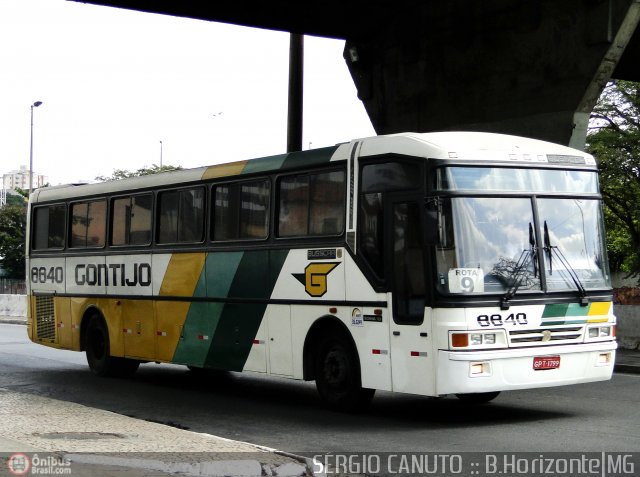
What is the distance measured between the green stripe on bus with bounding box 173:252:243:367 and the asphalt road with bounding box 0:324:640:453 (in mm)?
660

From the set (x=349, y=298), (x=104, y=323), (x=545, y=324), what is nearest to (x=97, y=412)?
(x=349, y=298)

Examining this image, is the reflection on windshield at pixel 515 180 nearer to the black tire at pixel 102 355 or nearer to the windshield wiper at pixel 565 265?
the windshield wiper at pixel 565 265

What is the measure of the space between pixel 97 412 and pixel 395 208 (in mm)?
4112

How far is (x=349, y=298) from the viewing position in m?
12.3

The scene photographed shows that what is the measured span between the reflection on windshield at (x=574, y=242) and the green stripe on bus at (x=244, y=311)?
3.55m

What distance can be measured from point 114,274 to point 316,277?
5681mm

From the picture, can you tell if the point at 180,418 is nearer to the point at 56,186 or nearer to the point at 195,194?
the point at 195,194

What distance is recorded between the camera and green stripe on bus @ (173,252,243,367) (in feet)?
47.7

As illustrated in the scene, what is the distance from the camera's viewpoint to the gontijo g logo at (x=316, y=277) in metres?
12.6

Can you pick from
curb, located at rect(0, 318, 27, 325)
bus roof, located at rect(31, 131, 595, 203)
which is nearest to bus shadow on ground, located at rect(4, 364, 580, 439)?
bus roof, located at rect(31, 131, 595, 203)

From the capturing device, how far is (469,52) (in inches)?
823

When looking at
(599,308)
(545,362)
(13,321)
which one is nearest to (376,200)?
(545,362)

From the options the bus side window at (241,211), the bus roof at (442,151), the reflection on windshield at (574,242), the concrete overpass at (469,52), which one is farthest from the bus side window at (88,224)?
the reflection on windshield at (574,242)

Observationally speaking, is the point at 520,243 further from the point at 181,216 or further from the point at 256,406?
the point at 181,216
